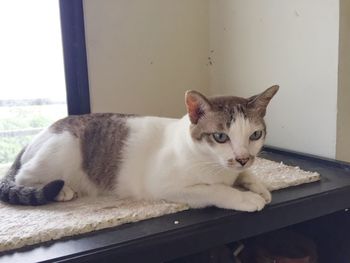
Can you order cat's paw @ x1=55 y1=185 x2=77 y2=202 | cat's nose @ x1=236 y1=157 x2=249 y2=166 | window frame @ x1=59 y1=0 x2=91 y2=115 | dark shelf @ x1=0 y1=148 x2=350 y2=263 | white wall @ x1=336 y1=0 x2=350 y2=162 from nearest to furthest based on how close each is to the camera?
dark shelf @ x1=0 y1=148 x2=350 y2=263 → cat's nose @ x1=236 y1=157 x2=249 y2=166 → cat's paw @ x1=55 y1=185 x2=77 y2=202 → white wall @ x1=336 y1=0 x2=350 y2=162 → window frame @ x1=59 y1=0 x2=91 y2=115

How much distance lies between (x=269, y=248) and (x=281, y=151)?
37 cm

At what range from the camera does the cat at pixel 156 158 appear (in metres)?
0.77

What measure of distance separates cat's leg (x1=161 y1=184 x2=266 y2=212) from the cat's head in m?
0.06

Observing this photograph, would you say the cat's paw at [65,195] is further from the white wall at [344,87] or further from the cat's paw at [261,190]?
the white wall at [344,87]

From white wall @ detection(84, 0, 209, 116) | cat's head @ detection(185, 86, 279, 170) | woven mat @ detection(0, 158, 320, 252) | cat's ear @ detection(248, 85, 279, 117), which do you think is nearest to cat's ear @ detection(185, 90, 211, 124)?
cat's head @ detection(185, 86, 279, 170)

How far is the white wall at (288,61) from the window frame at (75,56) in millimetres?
559

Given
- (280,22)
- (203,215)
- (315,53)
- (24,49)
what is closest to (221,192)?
(203,215)

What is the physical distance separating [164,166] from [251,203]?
22cm

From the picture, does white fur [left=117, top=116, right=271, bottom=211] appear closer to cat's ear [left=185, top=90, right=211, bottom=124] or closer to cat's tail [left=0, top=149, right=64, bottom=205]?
cat's ear [left=185, top=90, right=211, bottom=124]

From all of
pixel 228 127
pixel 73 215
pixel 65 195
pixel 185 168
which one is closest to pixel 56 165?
pixel 65 195

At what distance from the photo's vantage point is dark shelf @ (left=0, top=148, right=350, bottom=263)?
2.04 ft

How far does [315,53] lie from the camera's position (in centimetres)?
110

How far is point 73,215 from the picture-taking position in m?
0.77

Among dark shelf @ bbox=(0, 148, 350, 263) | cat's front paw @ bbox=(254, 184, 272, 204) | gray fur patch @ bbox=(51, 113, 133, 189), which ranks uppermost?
gray fur patch @ bbox=(51, 113, 133, 189)
